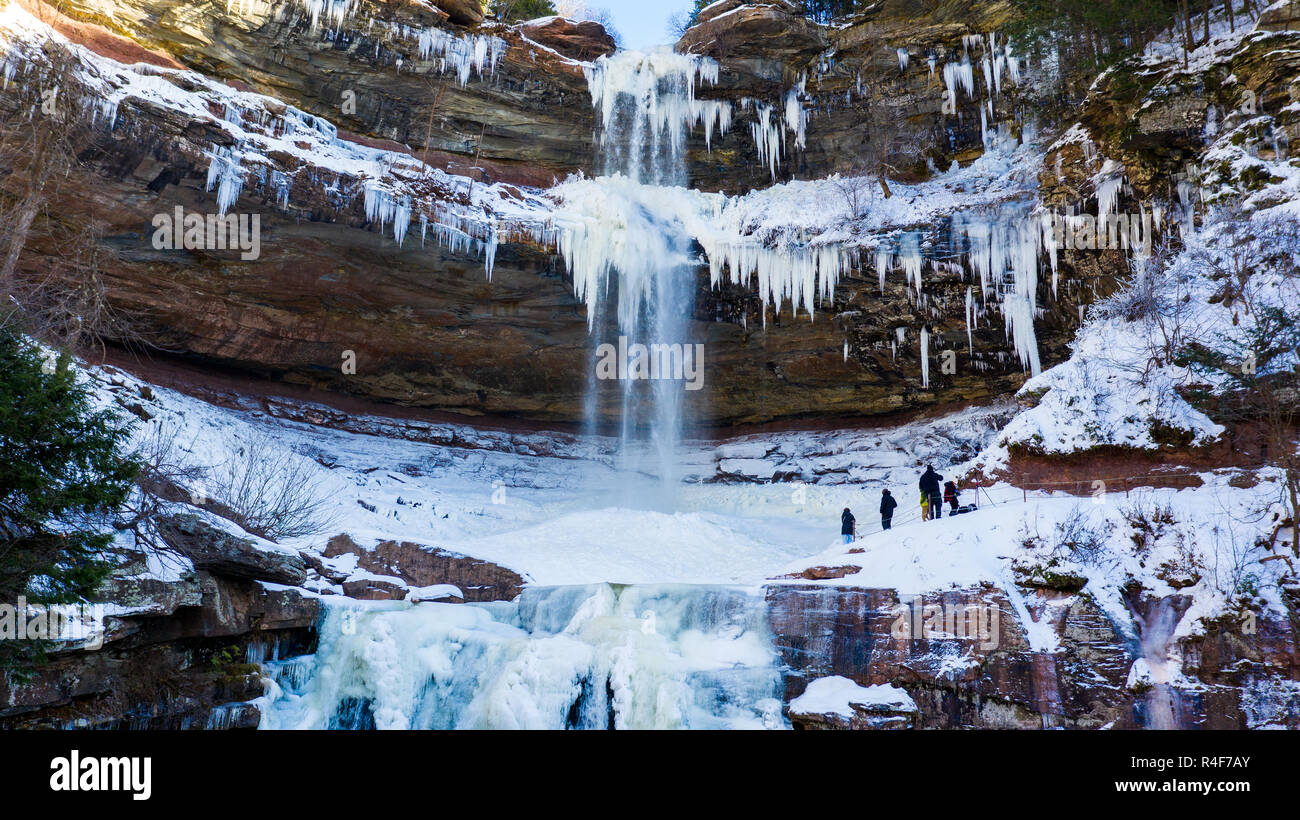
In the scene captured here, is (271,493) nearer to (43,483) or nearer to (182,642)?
(182,642)

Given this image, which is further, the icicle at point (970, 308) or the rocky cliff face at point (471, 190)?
the icicle at point (970, 308)

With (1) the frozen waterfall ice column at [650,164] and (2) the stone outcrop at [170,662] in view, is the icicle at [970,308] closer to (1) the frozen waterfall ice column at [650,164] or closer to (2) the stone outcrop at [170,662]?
(1) the frozen waterfall ice column at [650,164]

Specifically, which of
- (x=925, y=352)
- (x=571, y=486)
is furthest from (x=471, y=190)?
(x=925, y=352)

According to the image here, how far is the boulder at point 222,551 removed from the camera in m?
10.7

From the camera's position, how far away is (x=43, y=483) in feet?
26.5

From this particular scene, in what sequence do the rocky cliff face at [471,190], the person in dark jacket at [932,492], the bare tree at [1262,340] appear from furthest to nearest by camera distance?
the rocky cliff face at [471,190] < the person in dark jacket at [932,492] < the bare tree at [1262,340]

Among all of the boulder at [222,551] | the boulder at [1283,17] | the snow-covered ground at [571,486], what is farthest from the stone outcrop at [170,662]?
the boulder at [1283,17]

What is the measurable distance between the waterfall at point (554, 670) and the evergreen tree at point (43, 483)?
4135 mm

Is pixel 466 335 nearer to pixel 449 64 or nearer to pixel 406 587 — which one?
pixel 449 64

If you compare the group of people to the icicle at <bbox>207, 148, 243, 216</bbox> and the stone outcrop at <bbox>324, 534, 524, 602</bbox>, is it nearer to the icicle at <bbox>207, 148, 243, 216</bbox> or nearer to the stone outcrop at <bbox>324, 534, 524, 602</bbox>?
the stone outcrop at <bbox>324, 534, 524, 602</bbox>

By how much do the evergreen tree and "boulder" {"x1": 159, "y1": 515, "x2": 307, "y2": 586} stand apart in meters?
1.88

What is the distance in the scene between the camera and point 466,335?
2514 cm
